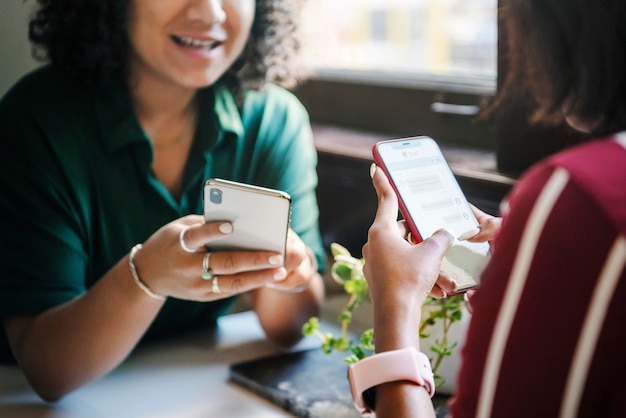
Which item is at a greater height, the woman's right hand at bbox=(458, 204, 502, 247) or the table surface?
the woman's right hand at bbox=(458, 204, 502, 247)

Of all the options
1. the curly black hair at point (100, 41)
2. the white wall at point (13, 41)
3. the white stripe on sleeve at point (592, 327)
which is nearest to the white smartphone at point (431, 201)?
the white stripe on sleeve at point (592, 327)

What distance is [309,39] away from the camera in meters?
1.58

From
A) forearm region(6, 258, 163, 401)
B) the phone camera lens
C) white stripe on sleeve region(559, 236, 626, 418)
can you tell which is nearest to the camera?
white stripe on sleeve region(559, 236, 626, 418)

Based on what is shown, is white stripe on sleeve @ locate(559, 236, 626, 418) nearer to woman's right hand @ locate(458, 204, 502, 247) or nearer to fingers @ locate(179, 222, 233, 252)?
woman's right hand @ locate(458, 204, 502, 247)

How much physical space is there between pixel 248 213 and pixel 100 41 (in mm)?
449

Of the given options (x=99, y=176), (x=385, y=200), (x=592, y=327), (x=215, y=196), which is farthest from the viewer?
(x=99, y=176)

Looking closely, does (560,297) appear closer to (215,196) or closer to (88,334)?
(215,196)

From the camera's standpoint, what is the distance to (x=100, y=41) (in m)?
1.27

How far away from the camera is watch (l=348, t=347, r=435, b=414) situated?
0.74 m

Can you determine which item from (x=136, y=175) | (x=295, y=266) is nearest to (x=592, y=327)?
(x=295, y=266)

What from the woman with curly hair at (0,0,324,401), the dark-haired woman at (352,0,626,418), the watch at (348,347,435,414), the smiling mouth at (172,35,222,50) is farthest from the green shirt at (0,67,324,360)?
the dark-haired woman at (352,0,626,418)

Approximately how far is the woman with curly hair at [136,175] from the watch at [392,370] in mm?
291

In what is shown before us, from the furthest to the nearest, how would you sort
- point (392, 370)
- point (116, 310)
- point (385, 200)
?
point (116, 310), point (385, 200), point (392, 370)

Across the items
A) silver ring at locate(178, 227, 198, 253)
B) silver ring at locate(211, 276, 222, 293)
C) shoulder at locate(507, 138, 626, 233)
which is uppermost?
shoulder at locate(507, 138, 626, 233)
